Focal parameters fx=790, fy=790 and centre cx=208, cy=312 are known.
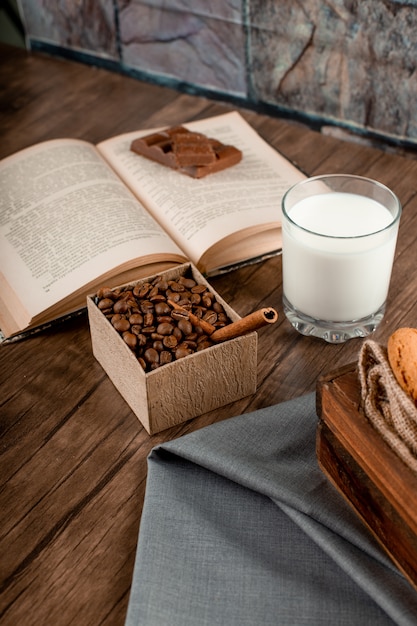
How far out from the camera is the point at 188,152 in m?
1.37

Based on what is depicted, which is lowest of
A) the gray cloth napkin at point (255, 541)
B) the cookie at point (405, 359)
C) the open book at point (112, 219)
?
the gray cloth napkin at point (255, 541)

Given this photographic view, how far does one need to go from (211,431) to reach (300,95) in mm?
940

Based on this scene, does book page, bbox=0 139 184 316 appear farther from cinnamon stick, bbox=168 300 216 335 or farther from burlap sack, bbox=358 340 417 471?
burlap sack, bbox=358 340 417 471

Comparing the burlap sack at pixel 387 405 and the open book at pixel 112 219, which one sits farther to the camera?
the open book at pixel 112 219

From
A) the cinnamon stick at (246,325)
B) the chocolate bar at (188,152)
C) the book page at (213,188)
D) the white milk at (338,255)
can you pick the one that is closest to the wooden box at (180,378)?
the cinnamon stick at (246,325)

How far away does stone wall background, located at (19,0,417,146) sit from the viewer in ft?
4.74

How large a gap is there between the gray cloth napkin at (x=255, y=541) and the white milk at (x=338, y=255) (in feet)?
0.57

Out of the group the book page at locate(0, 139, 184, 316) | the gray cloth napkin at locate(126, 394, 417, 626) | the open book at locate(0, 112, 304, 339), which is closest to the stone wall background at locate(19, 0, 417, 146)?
the open book at locate(0, 112, 304, 339)

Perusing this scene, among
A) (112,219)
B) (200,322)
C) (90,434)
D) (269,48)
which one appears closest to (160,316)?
(200,322)

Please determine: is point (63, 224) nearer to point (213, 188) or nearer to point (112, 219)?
point (112, 219)

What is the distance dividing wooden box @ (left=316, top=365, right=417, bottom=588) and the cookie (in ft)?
0.15

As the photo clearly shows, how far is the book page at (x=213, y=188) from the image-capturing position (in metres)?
1.23

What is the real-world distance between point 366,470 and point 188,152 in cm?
77

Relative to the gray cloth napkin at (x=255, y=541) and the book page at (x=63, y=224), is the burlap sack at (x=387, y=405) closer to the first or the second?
the gray cloth napkin at (x=255, y=541)
